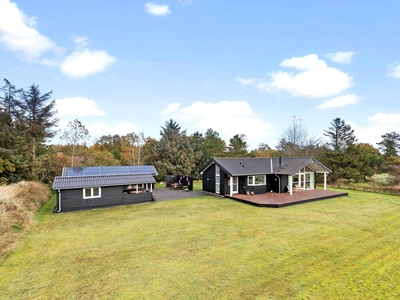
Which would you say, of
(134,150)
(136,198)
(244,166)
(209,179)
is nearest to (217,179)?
(209,179)

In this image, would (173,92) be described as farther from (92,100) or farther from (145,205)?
(145,205)

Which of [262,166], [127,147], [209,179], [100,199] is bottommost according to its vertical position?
[100,199]

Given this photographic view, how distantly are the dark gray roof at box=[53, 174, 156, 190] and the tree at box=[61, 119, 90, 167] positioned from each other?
9.59 meters

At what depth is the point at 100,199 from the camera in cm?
1204

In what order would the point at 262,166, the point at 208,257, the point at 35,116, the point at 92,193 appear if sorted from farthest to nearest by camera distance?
the point at 35,116, the point at 262,166, the point at 92,193, the point at 208,257

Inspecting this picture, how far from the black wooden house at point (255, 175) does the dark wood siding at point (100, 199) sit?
5.44m

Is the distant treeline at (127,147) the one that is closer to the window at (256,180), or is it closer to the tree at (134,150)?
the tree at (134,150)

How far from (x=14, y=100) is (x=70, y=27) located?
31.1 feet

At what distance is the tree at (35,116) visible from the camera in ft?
57.8

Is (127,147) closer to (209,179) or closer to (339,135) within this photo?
(209,179)

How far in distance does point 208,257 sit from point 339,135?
28.9 metres

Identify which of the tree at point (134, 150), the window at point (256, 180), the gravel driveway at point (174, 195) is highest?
the tree at point (134, 150)

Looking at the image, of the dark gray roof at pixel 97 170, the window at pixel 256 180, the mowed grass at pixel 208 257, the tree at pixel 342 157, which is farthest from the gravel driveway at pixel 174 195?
the tree at pixel 342 157

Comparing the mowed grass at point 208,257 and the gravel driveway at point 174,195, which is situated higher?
the mowed grass at point 208,257
